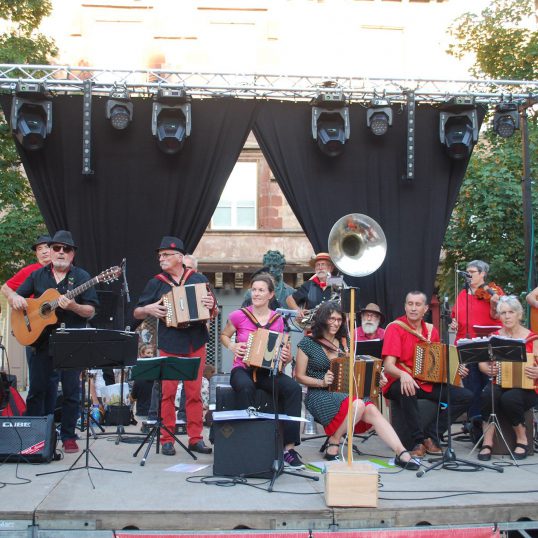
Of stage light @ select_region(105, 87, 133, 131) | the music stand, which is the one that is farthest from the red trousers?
stage light @ select_region(105, 87, 133, 131)

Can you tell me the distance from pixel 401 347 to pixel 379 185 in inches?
120

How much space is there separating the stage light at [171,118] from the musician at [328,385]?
3316 mm

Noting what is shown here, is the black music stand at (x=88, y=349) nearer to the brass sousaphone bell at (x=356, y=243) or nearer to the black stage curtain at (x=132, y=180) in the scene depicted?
the brass sousaphone bell at (x=356, y=243)

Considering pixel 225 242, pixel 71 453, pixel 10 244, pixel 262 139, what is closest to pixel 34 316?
pixel 71 453

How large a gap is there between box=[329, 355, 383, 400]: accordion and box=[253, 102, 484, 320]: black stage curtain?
8.35 feet

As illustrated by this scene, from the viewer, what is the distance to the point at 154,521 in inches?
202

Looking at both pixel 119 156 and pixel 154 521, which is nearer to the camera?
pixel 154 521

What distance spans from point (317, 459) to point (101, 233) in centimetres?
423

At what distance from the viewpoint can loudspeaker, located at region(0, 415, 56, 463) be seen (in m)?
6.71

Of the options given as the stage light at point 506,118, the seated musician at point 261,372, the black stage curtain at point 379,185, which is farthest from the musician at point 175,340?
the stage light at point 506,118

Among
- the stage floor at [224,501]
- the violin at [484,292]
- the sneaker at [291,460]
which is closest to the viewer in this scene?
the stage floor at [224,501]

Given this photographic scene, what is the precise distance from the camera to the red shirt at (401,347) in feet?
24.8

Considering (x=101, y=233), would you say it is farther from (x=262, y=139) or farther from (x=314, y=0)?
(x=314, y=0)

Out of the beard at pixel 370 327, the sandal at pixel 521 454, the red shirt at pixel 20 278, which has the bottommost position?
the sandal at pixel 521 454
